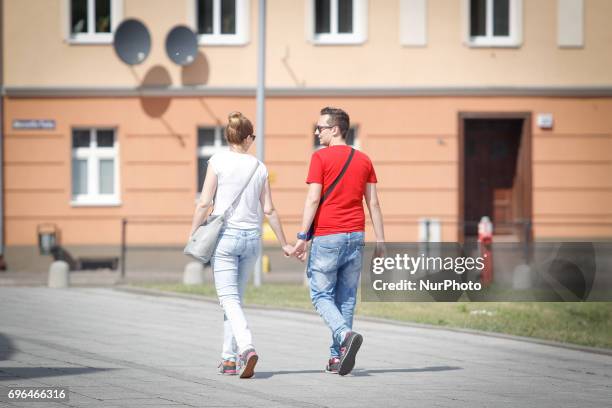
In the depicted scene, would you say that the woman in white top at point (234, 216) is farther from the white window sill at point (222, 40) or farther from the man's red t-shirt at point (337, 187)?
the white window sill at point (222, 40)

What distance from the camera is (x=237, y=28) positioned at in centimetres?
2691

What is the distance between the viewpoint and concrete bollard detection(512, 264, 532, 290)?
22.1 metres

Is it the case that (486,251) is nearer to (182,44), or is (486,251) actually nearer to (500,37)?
(500,37)

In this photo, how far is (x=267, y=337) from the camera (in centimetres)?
1373

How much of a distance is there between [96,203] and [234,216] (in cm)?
1703

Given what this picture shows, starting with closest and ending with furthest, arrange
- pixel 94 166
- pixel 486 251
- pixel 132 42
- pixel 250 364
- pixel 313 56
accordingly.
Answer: pixel 250 364 < pixel 486 251 < pixel 132 42 < pixel 313 56 < pixel 94 166

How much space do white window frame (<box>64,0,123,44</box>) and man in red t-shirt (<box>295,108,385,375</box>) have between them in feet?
55.9

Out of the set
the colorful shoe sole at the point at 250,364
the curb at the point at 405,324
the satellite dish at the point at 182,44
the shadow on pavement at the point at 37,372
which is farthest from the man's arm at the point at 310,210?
the satellite dish at the point at 182,44

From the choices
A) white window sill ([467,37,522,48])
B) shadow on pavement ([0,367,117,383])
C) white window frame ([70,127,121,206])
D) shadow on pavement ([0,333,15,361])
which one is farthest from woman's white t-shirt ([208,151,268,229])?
white window sill ([467,37,522,48])

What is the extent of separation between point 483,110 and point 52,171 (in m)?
8.68

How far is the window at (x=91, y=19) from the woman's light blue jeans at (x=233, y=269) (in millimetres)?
17313

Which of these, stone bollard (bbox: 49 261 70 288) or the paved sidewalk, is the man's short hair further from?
stone bollard (bbox: 49 261 70 288)

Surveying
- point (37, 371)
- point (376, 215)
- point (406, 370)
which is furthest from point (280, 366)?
point (37, 371)

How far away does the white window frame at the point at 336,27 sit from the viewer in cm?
2678
